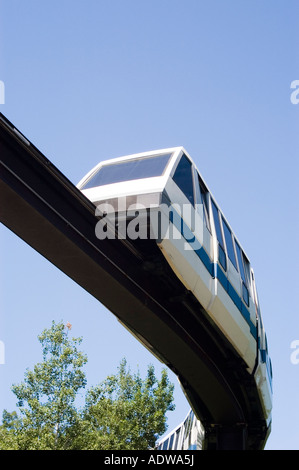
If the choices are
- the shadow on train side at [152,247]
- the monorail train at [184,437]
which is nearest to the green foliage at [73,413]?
the monorail train at [184,437]

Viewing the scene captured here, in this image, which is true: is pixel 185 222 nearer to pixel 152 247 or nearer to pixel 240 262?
pixel 152 247

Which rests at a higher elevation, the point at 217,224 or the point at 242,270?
the point at 217,224

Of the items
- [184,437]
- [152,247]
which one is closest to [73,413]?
[184,437]

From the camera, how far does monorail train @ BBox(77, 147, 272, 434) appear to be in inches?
316

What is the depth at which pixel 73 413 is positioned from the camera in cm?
1747

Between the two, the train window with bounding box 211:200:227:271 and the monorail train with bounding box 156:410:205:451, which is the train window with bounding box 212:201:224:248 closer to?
the train window with bounding box 211:200:227:271

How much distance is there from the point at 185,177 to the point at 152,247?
121cm

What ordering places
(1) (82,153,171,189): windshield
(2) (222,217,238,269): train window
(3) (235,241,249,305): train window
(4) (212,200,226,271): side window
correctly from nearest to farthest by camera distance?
(1) (82,153,171,189): windshield → (4) (212,200,226,271): side window → (2) (222,217,238,269): train window → (3) (235,241,249,305): train window

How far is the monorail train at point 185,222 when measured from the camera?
8039mm

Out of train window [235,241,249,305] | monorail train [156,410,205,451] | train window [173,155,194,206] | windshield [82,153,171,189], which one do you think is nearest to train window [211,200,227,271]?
train window [173,155,194,206]

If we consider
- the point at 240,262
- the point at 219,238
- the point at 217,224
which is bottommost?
the point at 219,238

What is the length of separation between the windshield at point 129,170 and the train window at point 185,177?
0.81ft

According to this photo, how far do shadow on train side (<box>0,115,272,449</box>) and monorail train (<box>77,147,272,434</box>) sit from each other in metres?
0.02

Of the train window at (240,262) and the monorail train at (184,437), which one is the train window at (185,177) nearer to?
the train window at (240,262)
